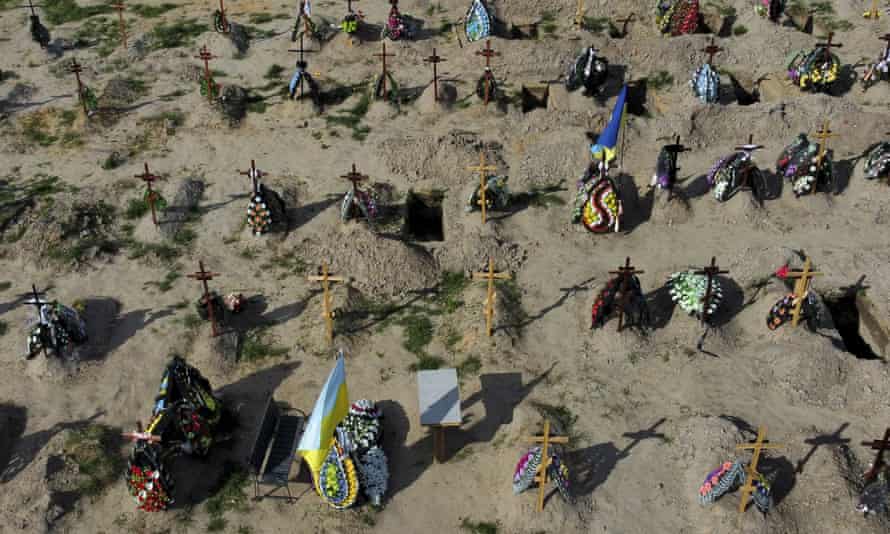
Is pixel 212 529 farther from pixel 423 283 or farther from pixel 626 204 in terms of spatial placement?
pixel 626 204

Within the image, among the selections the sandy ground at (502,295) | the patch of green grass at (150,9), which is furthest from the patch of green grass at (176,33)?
the patch of green grass at (150,9)

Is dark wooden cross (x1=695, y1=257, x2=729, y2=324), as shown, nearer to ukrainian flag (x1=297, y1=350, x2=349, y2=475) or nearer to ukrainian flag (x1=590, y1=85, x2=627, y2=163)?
ukrainian flag (x1=590, y1=85, x2=627, y2=163)

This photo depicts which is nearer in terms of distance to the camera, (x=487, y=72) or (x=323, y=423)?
(x=323, y=423)

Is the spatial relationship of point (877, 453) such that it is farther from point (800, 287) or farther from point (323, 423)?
point (323, 423)

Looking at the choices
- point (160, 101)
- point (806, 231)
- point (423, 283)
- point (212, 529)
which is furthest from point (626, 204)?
point (160, 101)

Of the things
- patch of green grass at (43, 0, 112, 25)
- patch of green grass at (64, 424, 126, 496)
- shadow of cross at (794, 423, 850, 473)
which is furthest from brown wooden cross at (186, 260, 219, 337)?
patch of green grass at (43, 0, 112, 25)

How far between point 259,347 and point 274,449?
457 cm

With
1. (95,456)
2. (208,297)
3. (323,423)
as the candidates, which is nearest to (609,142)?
(208,297)

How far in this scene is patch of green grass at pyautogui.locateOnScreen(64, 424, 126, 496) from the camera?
22.2 meters

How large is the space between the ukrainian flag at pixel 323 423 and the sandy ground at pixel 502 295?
289cm

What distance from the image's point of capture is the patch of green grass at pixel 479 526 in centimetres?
2114

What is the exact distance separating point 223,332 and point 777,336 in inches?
671

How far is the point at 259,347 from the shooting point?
85.6 ft

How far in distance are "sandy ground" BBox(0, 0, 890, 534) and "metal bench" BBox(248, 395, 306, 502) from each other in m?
0.59
